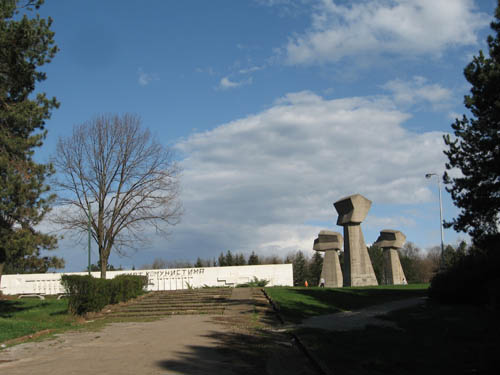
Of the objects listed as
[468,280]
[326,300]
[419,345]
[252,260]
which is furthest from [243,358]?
[252,260]

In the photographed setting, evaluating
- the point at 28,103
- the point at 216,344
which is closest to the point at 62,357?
the point at 216,344

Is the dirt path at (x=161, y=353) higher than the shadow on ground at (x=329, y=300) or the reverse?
higher

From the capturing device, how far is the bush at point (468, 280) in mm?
15602

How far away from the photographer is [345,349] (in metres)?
9.67

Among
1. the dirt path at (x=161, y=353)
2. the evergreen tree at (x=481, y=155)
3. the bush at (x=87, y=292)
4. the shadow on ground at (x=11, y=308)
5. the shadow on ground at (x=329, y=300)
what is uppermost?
the evergreen tree at (x=481, y=155)

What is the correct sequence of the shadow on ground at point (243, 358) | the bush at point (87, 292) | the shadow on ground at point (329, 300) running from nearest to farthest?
the shadow on ground at point (243, 358), the shadow on ground at point (329, 300), the bush at point (87, 292)

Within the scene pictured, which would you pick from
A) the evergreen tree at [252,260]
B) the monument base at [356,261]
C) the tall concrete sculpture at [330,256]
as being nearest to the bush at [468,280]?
the monument base at [356,261]

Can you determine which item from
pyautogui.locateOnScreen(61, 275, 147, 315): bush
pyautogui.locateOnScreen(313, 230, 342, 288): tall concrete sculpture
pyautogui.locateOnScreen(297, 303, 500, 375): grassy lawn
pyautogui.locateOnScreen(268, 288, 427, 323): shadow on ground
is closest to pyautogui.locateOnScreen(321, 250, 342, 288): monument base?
pyautogui.locateOnScreen(313, 230, 342, 288): tall concrete sculpture

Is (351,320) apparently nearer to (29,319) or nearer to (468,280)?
(468,280)

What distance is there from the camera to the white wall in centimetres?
3503

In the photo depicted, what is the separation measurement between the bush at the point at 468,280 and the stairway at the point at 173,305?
27.6 feet

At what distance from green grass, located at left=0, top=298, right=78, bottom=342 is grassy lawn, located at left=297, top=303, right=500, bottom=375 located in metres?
8.12

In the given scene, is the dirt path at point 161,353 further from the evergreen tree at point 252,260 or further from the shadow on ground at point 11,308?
the evergreen tree at point 252,260

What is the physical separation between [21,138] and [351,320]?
41.7ft
